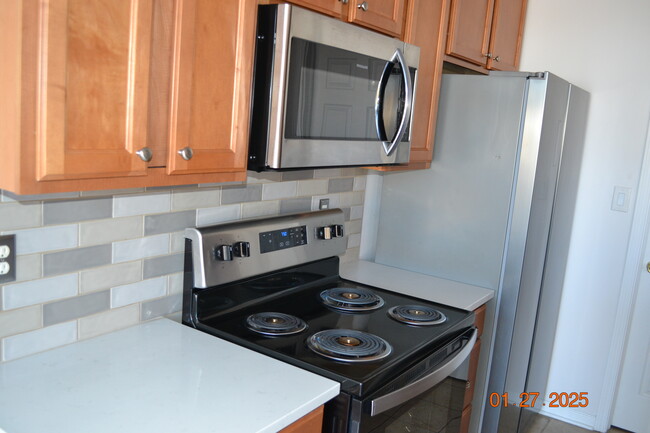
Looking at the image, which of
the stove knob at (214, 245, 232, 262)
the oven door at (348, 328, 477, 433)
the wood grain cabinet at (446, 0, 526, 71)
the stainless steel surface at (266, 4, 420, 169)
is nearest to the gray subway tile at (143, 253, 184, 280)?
the stove knob at (214, 245, 232, 262)

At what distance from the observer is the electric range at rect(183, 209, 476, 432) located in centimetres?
150

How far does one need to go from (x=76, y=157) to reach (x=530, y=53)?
2.54 meters

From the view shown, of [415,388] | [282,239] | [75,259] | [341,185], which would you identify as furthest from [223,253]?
[341,185]

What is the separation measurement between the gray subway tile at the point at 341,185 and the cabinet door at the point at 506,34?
80 centimetres

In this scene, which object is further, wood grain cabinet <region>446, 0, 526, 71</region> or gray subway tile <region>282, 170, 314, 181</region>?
wood grain cabinet <region>446, 0, 526, 71</region>

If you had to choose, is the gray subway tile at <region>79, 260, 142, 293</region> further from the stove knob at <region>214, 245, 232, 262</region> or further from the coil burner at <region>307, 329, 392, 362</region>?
the coil burner at <region>307, 329, 392, 362</region>

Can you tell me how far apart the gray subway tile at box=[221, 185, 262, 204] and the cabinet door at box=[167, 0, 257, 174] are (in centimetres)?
43

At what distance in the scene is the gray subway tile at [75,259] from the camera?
4.67ft

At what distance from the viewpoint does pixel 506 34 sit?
108 inches

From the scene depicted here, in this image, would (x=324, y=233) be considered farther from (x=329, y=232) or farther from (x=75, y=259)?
(x=75, y=259)

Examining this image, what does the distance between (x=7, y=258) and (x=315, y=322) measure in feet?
2.87

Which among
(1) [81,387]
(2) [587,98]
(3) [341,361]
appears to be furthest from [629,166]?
(1) [81,387]

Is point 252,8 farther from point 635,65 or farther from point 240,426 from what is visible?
point 635,65

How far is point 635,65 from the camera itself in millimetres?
2801
